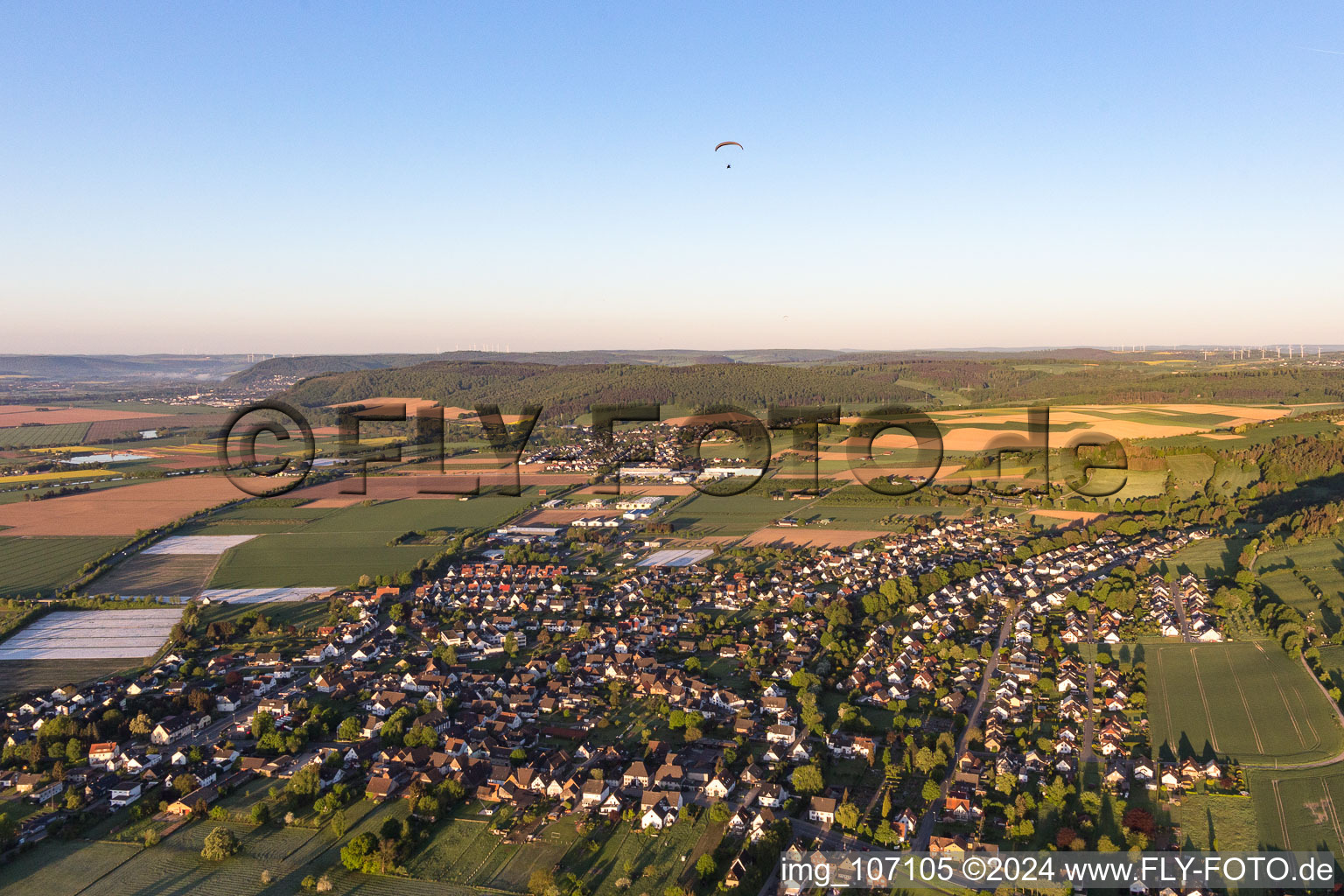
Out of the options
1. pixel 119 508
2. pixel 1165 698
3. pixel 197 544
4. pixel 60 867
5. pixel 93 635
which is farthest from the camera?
pixel 119 508

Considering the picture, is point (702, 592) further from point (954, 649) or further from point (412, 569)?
point (412, 569)

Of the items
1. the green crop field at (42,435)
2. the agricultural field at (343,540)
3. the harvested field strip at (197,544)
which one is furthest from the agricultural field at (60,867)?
the green crop field at (42,435)

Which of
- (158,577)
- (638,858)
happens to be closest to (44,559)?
(158,577)

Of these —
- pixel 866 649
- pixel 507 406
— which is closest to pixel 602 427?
pixel 507 406

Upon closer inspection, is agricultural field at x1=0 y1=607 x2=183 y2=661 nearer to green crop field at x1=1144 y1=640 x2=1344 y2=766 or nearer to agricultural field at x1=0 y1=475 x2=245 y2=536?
agricultural field at x1=0 y1=475 x2=245 y2=536

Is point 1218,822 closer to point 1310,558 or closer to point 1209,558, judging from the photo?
point 1209,558

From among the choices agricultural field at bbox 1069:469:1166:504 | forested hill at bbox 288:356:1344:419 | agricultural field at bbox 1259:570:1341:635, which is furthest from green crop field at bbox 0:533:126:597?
forested hill at bbox 288:356:1344:419
